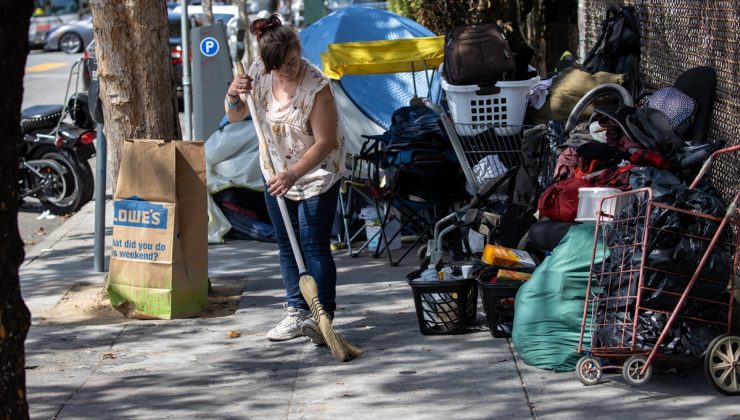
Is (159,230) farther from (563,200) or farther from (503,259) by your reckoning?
(563,200)

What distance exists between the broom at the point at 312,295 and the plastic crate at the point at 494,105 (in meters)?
2.22

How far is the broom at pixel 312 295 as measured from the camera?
582cm

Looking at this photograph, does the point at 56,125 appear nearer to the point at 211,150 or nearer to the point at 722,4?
the point at 211,150

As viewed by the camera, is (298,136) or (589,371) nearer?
(589,371)

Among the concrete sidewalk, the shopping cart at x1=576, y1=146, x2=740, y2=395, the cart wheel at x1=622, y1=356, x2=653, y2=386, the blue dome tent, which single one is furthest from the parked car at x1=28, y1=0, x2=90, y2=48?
the cart wheel at x1=622, y1=356, x2=653, y2=386

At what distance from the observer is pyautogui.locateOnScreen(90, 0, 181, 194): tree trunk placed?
6.99m

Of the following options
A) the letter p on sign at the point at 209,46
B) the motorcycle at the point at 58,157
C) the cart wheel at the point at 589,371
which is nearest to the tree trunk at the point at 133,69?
the cart wheel at the point at 589,371

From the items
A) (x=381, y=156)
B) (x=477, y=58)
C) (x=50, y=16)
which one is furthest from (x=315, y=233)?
(x=50, y=16)

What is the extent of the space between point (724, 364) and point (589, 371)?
0.61 metres

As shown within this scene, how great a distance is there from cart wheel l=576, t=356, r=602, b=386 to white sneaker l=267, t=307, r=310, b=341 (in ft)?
5.72

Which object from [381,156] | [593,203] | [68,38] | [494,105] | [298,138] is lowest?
[68,38]

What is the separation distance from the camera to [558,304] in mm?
5457

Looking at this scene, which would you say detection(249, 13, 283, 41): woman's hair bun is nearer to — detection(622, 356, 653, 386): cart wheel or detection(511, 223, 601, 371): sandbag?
detection(511, 223, 601, 371): sandbag

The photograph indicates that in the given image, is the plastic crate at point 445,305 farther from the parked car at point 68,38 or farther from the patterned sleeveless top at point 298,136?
the parked car at point 68,38
